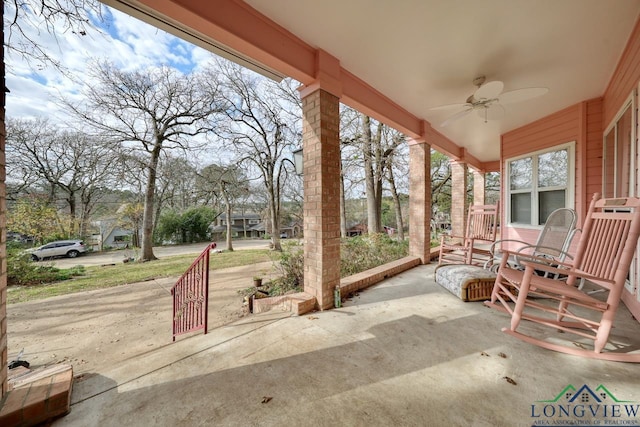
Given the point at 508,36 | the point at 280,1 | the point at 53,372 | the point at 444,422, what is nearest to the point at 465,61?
the point at 508,36

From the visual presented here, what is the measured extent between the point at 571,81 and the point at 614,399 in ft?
12.1

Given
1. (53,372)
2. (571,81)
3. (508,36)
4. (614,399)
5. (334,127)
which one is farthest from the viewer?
(571,81)

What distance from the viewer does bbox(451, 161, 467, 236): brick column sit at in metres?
6.55

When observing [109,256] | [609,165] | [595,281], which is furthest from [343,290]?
[109,256]

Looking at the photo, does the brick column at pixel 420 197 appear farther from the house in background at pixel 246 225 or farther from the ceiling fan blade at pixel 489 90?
the house in background at pixel 246 225

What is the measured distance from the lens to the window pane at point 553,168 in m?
4.12

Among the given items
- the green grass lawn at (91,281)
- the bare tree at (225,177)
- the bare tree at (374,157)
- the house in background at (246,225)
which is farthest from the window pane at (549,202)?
the house in background at (246,225)

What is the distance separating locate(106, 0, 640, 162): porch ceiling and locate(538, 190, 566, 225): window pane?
1739 mm

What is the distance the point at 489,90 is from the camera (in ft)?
8.44

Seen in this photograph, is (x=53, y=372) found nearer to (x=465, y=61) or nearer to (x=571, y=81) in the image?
(x=465, y=61)

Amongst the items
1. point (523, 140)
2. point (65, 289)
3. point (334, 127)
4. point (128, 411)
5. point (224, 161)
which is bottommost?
point (65, 289)

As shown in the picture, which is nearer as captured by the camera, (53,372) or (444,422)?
(444,422)

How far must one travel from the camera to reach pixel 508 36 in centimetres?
219

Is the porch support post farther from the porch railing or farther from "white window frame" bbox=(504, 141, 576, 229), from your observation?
"white window frame" bbox=(504, 141, 576, 229)
